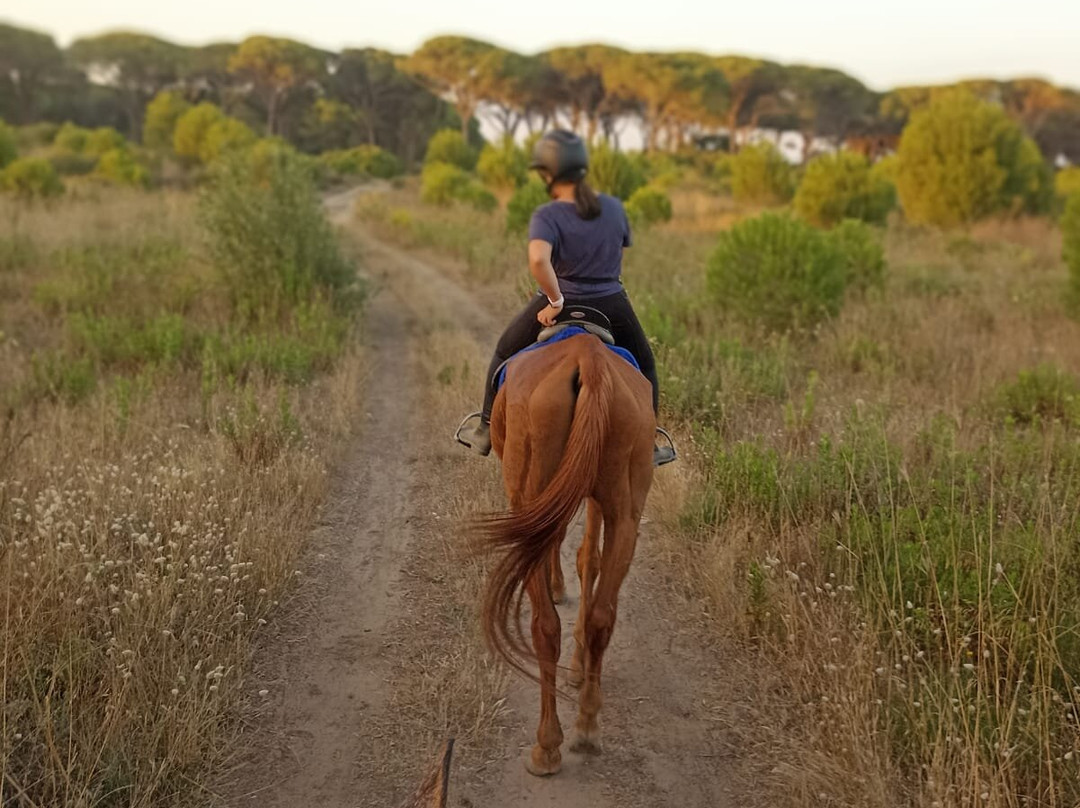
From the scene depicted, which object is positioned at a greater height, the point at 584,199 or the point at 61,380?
the point at 584,199

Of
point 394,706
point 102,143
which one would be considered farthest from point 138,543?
point 102,143

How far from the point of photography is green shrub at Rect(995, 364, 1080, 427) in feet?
21.2

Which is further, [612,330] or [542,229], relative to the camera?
[612,330]

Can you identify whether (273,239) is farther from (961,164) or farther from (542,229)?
(961,164)

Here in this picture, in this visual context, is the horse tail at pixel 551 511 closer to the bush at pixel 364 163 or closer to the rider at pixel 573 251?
the rider at pixel 573 251

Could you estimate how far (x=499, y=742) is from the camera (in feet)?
10.2

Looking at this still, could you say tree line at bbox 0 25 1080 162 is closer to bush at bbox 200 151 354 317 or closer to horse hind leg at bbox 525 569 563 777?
bush at bbox 200 151 354 317

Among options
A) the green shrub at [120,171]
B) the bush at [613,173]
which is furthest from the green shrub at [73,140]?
the bush at [613,173]

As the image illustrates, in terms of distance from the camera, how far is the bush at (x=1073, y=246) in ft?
32.7

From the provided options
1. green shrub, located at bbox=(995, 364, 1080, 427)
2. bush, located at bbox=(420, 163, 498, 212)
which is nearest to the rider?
green shrub, located at bbox=(995, 364, 1080, 427)

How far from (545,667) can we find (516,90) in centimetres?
5109

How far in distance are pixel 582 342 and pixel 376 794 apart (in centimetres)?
189

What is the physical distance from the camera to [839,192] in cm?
1992

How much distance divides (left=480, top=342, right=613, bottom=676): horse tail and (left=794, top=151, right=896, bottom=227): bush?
1932cm
